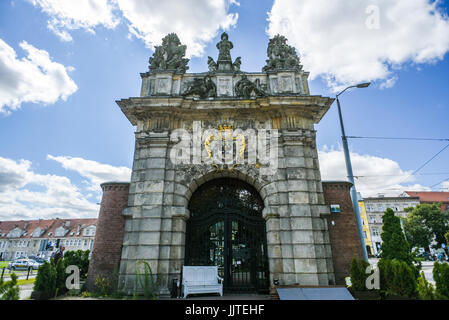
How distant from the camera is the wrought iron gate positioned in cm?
941

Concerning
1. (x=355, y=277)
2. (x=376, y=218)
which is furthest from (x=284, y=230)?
(x=376, y=218)

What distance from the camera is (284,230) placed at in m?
9.02

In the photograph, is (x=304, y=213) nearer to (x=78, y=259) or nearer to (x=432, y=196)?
(x=78, y=259)

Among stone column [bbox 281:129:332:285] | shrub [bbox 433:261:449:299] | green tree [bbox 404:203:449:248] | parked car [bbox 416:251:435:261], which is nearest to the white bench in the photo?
stone column [bbox 281:129:332:285]

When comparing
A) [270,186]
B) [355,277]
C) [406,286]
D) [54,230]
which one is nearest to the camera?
[406,286]

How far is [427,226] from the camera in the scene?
3822cm

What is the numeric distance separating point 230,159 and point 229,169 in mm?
424

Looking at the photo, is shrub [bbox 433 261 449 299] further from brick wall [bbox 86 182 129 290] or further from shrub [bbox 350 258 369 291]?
brick wall [bbox 86 182 129 290]

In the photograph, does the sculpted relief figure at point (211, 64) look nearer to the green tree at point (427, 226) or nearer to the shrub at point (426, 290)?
the shrub at point (426, 290)

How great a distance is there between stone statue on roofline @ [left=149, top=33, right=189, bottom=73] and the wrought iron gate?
602 centimetres

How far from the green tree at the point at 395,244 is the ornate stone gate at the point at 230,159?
2118 mm

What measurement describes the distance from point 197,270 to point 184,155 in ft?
14.6

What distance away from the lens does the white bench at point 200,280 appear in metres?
8.12
